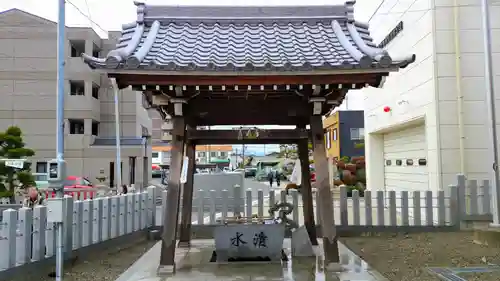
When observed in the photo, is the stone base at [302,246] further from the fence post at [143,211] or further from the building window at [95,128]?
the building window at [95,128]

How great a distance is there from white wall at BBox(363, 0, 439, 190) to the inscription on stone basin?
630 centimetres

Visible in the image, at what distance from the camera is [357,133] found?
34.4 meters

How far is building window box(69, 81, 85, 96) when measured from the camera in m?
A: 34.1

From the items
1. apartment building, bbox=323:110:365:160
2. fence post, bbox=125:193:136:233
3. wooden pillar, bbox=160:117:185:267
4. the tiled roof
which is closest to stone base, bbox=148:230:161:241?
fence post, bbox=125:193:136:233

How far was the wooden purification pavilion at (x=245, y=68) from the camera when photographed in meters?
6.77

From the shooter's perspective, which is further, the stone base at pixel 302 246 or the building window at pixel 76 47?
the building window at pixel 76 47

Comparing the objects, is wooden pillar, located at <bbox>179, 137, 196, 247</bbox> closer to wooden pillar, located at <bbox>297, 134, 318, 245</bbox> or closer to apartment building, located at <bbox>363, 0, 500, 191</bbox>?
wooden pillar, located at <bbox>297, 134, 318, 245</bbox>

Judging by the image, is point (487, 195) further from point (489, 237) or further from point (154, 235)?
point (154, 235)

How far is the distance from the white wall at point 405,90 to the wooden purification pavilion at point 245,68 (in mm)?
4767

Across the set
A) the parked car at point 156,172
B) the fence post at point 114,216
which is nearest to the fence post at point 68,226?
the fence post at point 114,216

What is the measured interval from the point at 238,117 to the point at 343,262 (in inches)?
144

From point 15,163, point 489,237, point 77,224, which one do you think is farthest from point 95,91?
point 489,237

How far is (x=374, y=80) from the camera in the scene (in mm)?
7086

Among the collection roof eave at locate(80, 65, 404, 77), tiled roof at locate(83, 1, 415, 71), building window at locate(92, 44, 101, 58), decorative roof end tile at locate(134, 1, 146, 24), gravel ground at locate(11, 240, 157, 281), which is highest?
building window at locate(92, 44, 101, 58)
